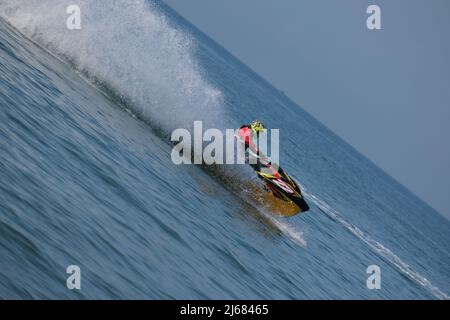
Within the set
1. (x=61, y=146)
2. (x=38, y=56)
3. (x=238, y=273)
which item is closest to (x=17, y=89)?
(x=61, y=146)

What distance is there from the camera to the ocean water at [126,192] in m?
11.9

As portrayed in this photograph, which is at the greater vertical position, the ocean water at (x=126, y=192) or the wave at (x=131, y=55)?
the wave at (x=131, y=55)

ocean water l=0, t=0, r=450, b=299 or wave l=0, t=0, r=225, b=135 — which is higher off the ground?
wave l=0, t=0, r=225, b=135

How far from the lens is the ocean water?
11.9m

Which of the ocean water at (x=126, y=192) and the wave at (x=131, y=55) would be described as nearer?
the ocean water at (x=126, y=192)

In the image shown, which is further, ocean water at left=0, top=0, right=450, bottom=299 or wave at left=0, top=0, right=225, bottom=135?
wave at left=0, top=0, right=225, bottom=135

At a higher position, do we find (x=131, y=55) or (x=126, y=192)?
(x=131, y=55)

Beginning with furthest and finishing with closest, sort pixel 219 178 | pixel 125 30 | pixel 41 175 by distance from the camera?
1. pixel 125 30
2. pixel 219 178
3. pixel 41 175

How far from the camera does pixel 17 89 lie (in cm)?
2062

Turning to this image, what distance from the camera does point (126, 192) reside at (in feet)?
56.0

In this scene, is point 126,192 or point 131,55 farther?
point 131,55
